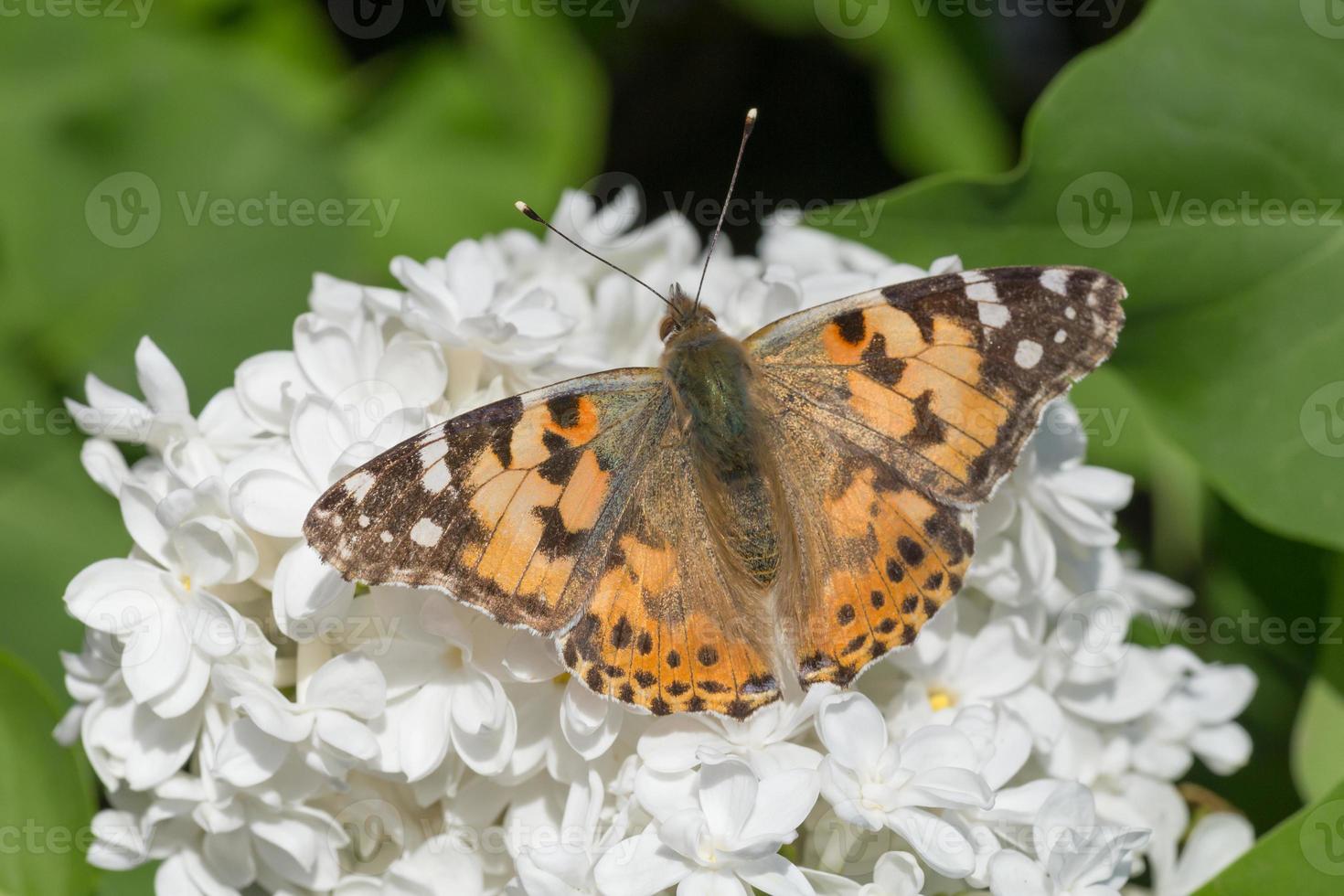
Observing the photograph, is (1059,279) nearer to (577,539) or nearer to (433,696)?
(577,539)

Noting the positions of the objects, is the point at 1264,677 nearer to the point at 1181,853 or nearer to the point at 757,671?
the point at 1181,853

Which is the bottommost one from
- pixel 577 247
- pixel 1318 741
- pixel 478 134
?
pixel 1318 741

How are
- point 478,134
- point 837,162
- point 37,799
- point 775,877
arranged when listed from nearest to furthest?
point 775,877 < point 37,799 < point 478,134 < point 837,162

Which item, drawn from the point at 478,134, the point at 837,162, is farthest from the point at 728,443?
the point at 837,162

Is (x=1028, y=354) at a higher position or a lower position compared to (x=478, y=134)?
lower

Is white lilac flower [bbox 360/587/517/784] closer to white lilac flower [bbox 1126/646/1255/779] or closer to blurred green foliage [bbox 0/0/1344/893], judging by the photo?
blurred green foliage [bbox 0/0/1344/893]

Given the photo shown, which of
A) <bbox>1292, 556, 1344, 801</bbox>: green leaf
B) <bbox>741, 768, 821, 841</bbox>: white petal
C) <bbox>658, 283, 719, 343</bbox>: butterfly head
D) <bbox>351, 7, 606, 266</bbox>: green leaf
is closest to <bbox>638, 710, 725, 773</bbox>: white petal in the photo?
<bbox>741, 768, 821, 841</bbox>: white petal

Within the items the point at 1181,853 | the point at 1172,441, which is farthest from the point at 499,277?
the point at 1181,853
